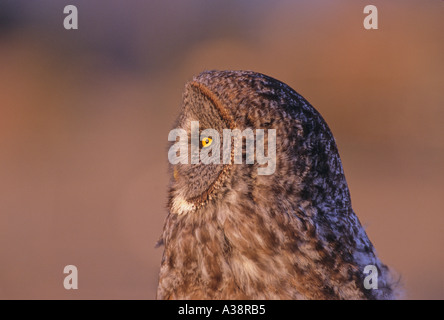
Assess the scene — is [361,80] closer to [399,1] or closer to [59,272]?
[399,1]

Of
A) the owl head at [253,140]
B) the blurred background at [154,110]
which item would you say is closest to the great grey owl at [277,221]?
the owl head at [253,140]

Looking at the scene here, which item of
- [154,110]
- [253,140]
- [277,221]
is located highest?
[154,110]

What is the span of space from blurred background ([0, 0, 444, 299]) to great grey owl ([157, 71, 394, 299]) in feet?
12.1

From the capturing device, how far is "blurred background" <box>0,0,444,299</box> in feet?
18.8

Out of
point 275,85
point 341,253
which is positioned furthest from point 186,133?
point 341,253

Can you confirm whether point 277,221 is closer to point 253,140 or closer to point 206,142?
point 253,140

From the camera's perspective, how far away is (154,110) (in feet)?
26.5

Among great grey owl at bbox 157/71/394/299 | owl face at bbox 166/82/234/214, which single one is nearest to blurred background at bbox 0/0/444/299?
owl face at bbox 166/82/234/214

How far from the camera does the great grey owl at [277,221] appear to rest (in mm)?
1563

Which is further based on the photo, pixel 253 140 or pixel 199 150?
pixel 199 150

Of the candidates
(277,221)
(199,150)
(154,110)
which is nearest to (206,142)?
(199,150)

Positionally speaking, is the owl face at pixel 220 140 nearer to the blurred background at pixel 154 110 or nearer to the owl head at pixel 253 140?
the owl head at pixel 253 140

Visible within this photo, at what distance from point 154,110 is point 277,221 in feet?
22.2

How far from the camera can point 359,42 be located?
6270mm
